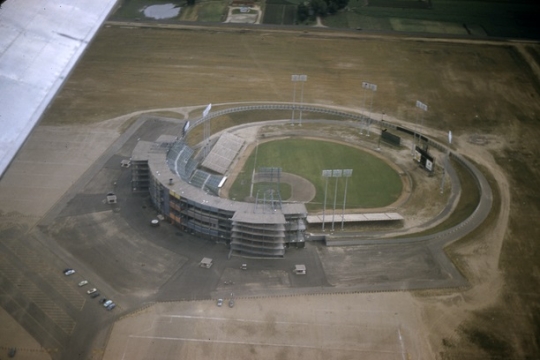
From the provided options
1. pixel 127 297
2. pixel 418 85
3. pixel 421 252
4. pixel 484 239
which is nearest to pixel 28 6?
pixel 127 297

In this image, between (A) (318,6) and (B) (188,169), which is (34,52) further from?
Result: (A) (318,6)

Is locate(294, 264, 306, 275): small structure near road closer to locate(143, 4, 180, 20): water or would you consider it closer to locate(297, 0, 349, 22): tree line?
locate(297, 0, 349, 22): tree line

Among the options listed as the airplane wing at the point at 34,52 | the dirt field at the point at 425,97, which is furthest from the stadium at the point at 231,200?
the airplane wing at the point at 34,52

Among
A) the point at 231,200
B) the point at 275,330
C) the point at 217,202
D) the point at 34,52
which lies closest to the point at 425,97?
the point at 231,200

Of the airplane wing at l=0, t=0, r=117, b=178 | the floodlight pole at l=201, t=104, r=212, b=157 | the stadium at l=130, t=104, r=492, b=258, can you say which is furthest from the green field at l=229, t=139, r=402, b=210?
the airplane wing at l=0, t=0, r=117, b=178

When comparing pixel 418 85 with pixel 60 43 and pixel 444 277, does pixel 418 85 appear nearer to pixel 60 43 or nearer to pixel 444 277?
pixel 444 277

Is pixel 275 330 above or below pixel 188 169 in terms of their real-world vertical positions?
above
